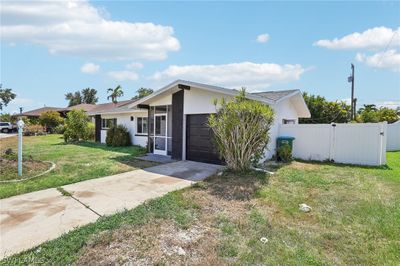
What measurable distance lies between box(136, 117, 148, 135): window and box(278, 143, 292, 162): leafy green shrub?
942 centimetres

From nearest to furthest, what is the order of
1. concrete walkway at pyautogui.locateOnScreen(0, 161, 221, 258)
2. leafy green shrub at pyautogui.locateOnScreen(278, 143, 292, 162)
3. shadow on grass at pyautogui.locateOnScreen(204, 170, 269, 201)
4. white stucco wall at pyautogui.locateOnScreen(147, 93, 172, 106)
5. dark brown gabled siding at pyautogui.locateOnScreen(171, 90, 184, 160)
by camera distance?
concrete walkway at pyautogui.locateOnScreen(0, 161, 221, 258) < shadow on grass at pyautogui.locateOnScreen(204, 170, 269, 201) < leafy green shrub at pyautogui.locateOnScreen(278, 143, 292, 162) < dark brown gabled siding at pyautogui.locateOnScreen(171, 90, 184, 160) < white stucco wall at pyautogui.locateOnScreen(147, 93, 172, 106)

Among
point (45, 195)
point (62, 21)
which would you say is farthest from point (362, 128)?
point (62, 21)

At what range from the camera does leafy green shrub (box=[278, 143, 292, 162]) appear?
11766 mm

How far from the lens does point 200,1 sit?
11188mm

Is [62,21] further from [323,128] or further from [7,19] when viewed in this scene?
[323,128]

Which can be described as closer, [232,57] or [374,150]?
[374,150]

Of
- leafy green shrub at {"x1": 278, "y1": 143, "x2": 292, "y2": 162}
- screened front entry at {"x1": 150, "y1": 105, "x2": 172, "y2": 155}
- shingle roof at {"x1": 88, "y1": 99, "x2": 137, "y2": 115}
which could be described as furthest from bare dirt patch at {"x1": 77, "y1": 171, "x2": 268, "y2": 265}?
shingle roof at {"x1": 88, "y1": 99, "x2": 137, "y2": 115}

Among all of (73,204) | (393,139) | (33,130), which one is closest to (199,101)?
(73,204)

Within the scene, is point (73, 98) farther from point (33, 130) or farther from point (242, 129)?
point (242, 129)

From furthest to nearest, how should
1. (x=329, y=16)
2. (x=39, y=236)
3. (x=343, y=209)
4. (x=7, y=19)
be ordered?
(x=329, y=16) < (x=7, y=19) < (x=343, y=209) < (x=39, y=236)

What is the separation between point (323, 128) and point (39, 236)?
1175 cm

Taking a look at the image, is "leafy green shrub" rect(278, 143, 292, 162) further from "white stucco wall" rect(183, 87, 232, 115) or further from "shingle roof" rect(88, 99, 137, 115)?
"shingle roof" rect(88, 99, 137, 115)

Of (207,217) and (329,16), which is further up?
(329,16)

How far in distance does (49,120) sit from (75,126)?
15711mm
